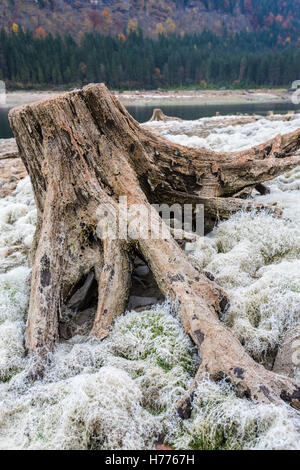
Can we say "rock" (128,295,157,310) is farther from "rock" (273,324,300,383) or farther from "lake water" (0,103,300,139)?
"lake water" (0,103,300,139)

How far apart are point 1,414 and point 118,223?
85.2 inches

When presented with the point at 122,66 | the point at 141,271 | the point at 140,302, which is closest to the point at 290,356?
the point at 140,302

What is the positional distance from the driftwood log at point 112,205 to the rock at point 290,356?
309 mm

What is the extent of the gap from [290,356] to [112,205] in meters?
2.44

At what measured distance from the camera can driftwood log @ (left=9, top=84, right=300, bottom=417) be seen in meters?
2.71

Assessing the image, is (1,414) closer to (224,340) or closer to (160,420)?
(160,420)

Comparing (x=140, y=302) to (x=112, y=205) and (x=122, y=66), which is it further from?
(x=122, y=66)

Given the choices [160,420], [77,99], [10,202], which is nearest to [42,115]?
[77,99]

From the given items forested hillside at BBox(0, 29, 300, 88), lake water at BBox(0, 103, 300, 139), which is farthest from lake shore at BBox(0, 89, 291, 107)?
forested hillside at BBox(0, 29, 300, 88)

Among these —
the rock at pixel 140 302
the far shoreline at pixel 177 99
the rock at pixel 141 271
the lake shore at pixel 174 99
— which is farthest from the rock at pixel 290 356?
the lake shore at pixel 174 99

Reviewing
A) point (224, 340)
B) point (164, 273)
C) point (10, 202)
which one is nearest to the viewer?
point (224, 340)

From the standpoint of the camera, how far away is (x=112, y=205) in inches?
160

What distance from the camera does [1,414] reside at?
2.44 m

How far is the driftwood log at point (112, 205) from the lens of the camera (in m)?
2.71
